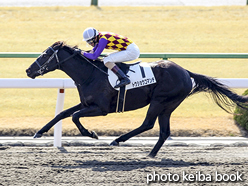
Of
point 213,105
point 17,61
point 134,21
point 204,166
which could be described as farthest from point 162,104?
point 134,21

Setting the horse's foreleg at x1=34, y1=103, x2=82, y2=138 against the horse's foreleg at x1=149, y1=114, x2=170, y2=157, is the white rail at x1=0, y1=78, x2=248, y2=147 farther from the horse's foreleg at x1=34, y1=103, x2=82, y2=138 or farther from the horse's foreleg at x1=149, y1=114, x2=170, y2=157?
the horse's foreleg at x1=149, y1=114, x2=170, y2=157

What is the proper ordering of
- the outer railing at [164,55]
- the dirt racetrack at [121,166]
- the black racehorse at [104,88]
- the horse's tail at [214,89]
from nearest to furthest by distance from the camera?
the dirt racetrack at [121,166] < the black racehorse at [104,88] < the horse's tail at [214,89] < the outer railing at [164,55]

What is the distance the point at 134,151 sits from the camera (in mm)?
5625

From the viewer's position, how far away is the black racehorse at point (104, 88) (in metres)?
5.38

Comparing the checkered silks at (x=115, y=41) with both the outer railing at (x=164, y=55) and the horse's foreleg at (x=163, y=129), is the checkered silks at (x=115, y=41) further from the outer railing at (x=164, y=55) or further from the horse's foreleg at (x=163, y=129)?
the outer railing at (x=164, y=55)

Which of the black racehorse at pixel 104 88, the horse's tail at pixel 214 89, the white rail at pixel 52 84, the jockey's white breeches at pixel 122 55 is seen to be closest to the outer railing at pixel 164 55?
the white rail at pixel 52 84

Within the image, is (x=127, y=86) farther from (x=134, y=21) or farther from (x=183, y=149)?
(x=134, y=21)

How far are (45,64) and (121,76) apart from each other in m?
0.97

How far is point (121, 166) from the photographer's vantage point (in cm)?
478

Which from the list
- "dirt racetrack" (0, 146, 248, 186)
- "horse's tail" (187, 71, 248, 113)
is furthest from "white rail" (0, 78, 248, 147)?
"horse's tail" (187, 71, 248, 113)

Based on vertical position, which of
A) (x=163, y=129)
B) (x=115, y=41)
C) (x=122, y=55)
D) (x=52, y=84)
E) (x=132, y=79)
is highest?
(x=115, y=41)

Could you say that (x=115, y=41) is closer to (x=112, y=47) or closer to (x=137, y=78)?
(x=112, y=47)

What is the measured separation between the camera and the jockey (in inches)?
207

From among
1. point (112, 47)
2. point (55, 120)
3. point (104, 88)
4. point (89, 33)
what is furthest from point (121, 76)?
point (55, 120)
